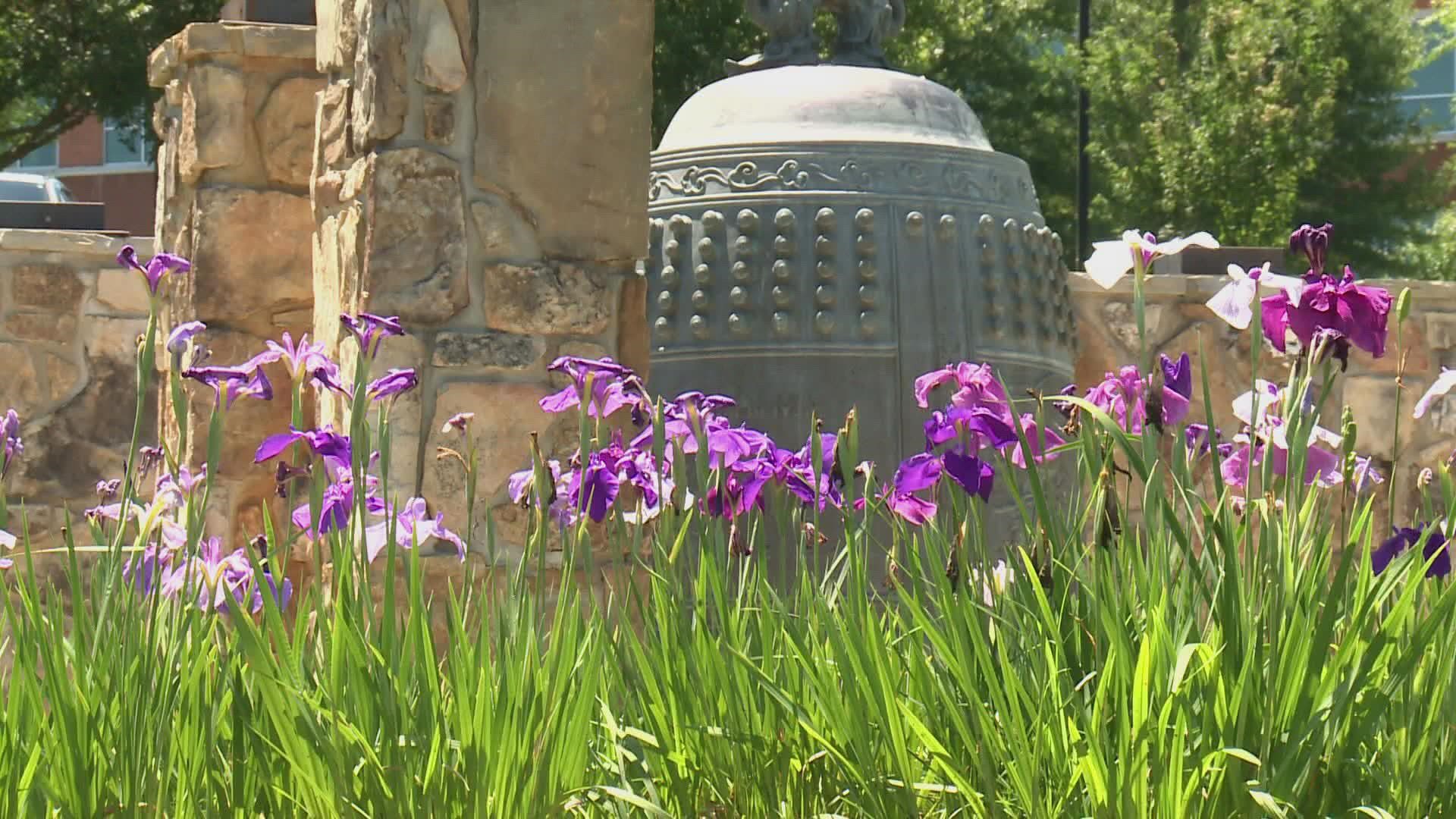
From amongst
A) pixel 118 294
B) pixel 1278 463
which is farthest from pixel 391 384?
pixel 118 294

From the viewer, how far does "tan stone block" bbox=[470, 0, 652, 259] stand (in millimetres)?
3578

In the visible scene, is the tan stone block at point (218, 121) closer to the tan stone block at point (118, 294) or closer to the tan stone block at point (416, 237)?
the tan stone block at point (416, 237)

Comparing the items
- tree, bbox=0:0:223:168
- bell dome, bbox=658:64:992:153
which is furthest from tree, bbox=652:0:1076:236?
bell dome, bbox=658:64:992:153

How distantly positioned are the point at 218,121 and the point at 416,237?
1164 mm

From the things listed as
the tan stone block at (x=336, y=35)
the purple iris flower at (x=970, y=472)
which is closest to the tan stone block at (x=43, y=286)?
the tan stone block at (x=336, y=35)

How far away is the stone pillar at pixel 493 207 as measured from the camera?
3.52 m

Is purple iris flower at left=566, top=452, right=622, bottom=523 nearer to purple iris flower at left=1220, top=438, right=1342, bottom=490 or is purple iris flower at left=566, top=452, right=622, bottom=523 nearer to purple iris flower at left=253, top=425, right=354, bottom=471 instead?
purple iris flower at left=253, top=425, right=354, bottom=471

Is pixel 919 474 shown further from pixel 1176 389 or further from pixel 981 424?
pixel 1176 389

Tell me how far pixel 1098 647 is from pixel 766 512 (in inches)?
74.7

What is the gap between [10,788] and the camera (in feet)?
6.76

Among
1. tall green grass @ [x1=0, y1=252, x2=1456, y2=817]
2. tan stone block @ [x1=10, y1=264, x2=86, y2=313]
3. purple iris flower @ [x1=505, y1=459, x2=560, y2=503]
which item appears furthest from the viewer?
tan stone block @ [x1=10, y1=264, x2=86, y2=313]

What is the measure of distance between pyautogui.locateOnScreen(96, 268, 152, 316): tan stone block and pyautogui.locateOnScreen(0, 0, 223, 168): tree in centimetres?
892

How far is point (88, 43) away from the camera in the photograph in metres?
14.5

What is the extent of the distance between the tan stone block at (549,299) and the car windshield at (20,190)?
Result: 33.7 feet
